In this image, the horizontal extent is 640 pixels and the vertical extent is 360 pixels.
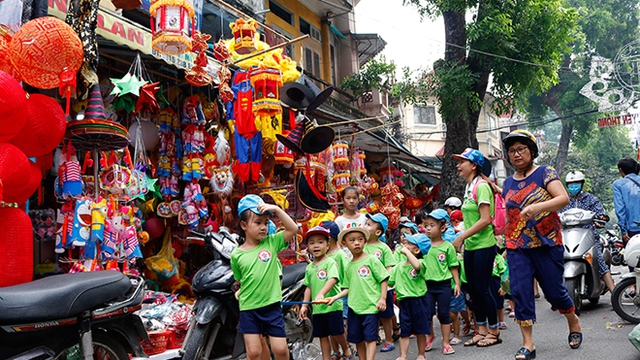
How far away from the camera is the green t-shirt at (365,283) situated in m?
5.13

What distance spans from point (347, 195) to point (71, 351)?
3.60m

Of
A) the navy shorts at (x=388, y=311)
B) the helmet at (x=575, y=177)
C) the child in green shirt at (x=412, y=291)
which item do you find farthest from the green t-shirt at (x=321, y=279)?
the helmet at (x=575, y=177)

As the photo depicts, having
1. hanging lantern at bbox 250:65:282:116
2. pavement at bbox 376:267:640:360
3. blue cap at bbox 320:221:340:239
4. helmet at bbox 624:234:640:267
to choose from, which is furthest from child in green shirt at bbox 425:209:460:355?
hanging lantern at bbox 250:65:282:116

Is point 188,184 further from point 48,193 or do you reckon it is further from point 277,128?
point 48,193

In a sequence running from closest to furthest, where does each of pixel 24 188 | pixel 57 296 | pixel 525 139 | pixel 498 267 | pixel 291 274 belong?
pixel 57 296, pixel 24 188, pixel 525 139, pixel 291 274, pixel 498 267

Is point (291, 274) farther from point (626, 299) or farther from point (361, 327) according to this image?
point (626, 299)

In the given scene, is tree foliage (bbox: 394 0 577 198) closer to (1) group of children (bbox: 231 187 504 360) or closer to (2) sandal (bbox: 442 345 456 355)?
(1) group of children (bbox: 231 187 504 360)

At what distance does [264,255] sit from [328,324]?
3.68ft

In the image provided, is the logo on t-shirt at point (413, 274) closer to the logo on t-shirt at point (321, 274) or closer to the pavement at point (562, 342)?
the pavement at point (562, 342)

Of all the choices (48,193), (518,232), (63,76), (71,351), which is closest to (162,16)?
(63,76)

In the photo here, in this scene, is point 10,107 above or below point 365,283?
above

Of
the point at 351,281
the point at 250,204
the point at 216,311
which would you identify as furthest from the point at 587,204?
the point at 216,311

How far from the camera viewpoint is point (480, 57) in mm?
14609

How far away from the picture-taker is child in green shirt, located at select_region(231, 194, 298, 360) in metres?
4.61
